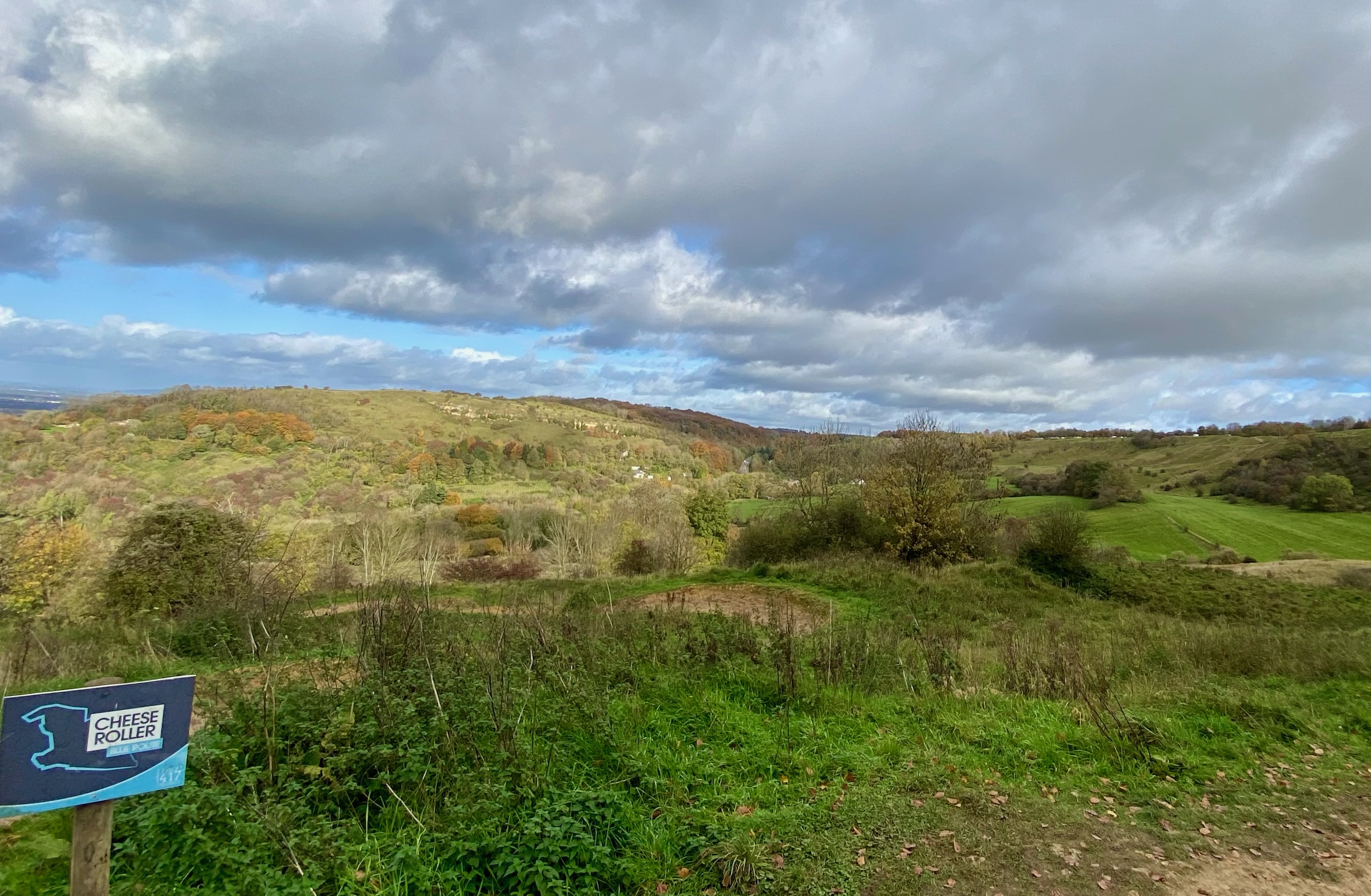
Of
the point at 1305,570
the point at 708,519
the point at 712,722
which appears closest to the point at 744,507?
the point at 708,519

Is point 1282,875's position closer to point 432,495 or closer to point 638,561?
point 638,561

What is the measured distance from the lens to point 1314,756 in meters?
6.35

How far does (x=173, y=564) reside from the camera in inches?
537

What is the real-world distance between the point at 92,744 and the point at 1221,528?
55.8 meters

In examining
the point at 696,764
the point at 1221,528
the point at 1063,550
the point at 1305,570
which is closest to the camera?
the point at 696,764

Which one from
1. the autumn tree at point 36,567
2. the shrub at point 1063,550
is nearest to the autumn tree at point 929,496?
the shrub at point 1063,550

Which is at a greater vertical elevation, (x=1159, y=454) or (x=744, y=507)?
(x=1159, y=454)

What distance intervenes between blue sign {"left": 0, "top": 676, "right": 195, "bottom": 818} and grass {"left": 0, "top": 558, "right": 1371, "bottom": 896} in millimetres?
1052

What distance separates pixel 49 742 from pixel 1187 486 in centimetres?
7570

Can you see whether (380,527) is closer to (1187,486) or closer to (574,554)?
(574,554)

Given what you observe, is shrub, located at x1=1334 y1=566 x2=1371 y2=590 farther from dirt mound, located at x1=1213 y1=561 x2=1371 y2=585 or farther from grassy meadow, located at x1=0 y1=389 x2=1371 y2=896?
grassy meadow, located at x1=0 y1=389 x2=1371 y2=896

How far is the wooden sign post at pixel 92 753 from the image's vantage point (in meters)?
2.39

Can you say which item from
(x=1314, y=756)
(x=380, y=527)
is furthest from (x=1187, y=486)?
(x=380, y=527)

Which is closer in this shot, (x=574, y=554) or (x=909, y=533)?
(x=909, y=533)
